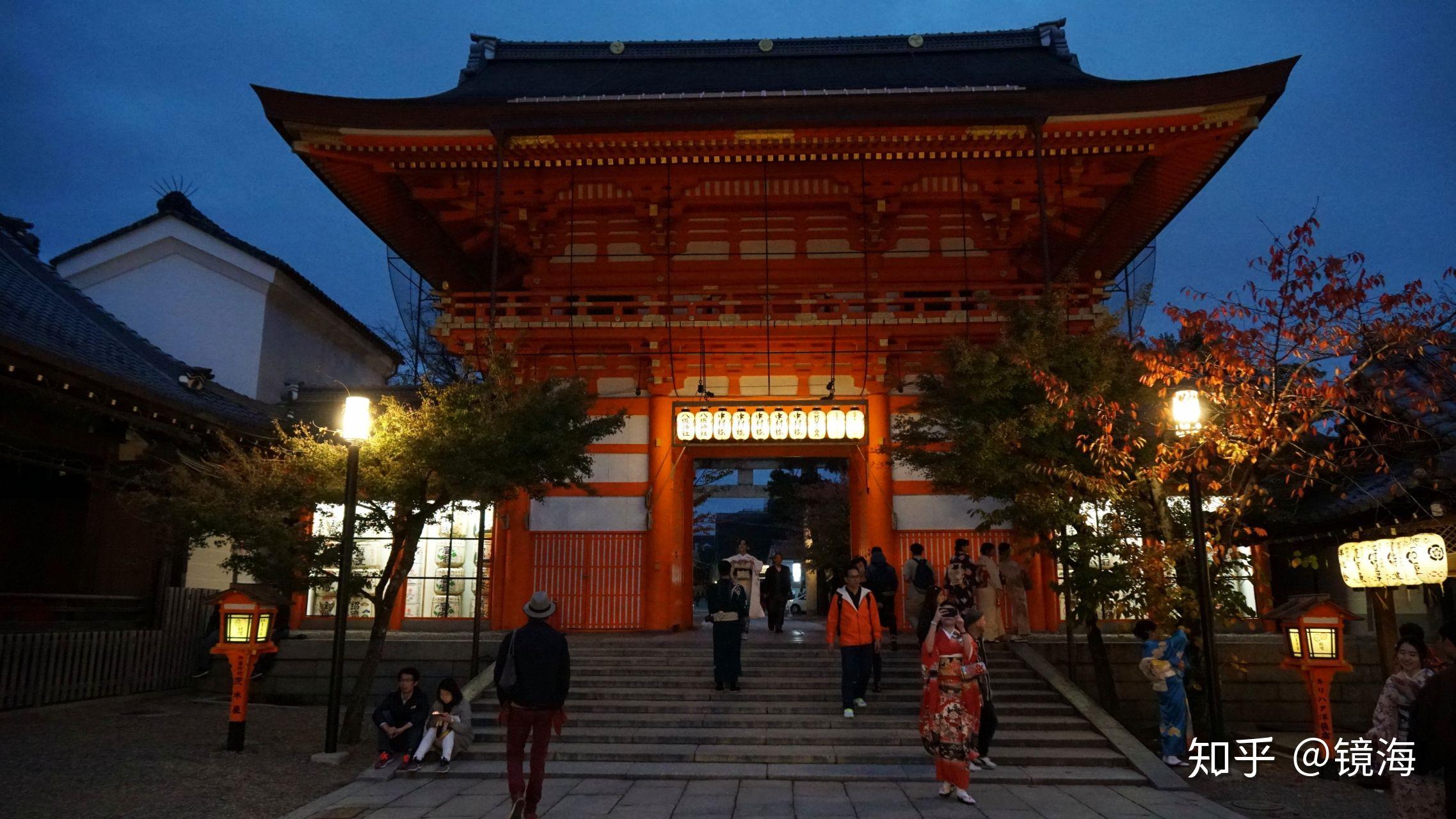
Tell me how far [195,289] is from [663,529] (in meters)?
12.7

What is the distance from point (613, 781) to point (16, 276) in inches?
513

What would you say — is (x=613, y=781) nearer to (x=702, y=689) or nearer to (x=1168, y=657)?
(x=702, y=689)

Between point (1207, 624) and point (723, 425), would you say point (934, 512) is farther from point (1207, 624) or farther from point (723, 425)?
point (1207, 624)

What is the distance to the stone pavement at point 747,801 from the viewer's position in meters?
7.68

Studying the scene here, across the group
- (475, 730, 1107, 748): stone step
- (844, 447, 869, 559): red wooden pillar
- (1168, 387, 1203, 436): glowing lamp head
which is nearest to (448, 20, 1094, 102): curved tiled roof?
(844, 447, 869, 559): red wooden pillar

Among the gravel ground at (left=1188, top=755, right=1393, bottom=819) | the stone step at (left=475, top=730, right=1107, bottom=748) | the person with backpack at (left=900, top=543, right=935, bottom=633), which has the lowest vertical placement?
the gravel ground at (left=1188, top=755, right=1393, bottom=819)

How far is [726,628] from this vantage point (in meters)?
11.4

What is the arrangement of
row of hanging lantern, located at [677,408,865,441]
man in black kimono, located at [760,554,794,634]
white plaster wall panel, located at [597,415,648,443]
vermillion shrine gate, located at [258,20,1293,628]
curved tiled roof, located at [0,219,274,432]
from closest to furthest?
curved tiled roof, located at [0,219,274,432] < vermillion shrine gate, located at [258,20,1293,628] < row of hanging lantern, located at [677,408,865,441] < white plaster wall panel, located at [597,415,648,443] < man in black kimono, located at [760,554,794,634]

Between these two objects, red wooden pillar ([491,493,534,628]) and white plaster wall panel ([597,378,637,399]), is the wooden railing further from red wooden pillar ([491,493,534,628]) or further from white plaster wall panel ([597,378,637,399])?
red wooden pillar ([491,493,534,628])

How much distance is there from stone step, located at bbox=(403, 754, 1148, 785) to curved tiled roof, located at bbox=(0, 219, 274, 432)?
7671 mm

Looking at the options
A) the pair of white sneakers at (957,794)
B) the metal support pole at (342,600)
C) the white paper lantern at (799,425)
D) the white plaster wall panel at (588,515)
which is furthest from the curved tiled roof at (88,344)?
the pair of white sneakers at (957,794)

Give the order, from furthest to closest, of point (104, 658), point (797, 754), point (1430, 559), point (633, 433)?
1. point (633, 433)
2. point (104, 658)
3. point (1430, 559)
4. point (797, 754)

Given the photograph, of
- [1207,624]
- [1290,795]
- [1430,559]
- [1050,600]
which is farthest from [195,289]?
[1430,559]

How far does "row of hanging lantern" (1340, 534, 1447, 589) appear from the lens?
32.8 ft
